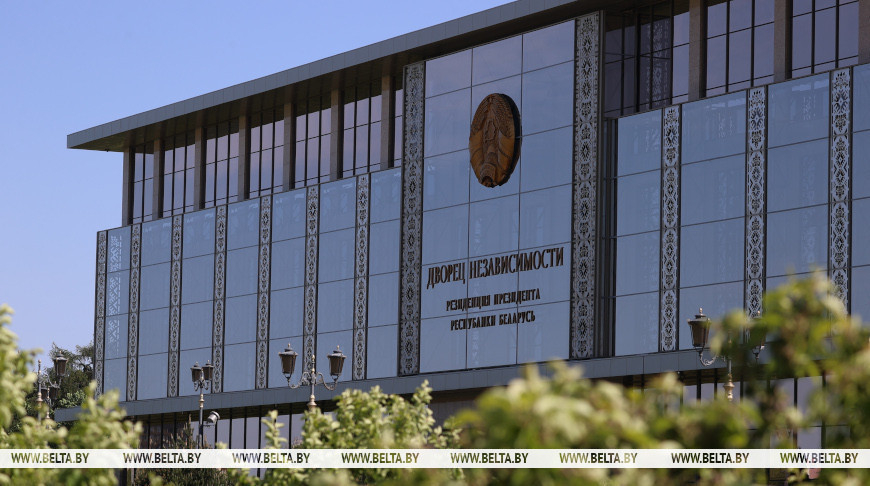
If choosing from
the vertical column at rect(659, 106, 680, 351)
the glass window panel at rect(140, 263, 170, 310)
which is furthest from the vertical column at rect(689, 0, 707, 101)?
the glass window panel at rect(140, 263, 170, 310)

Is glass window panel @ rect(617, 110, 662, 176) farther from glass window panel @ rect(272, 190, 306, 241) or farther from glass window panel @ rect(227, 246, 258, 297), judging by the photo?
glass window panel @ rect(227, 246, 258, 297)

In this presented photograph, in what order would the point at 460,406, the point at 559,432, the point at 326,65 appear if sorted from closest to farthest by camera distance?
the point at 559,432, the point at 460,406, the point at 326,65

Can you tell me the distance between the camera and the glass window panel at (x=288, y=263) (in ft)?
185

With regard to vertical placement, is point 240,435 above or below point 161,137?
below

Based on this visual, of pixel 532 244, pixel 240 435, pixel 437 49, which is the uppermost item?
pixel 437 49

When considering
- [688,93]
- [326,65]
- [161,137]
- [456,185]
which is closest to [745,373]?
[688,93]

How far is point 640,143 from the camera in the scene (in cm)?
4359

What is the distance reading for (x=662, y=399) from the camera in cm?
701

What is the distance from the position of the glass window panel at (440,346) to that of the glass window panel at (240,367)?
10.6m

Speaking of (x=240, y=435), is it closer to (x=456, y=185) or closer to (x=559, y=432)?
(x=456, y=185)

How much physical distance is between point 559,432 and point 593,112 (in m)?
38.9

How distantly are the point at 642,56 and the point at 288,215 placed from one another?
18499 mm

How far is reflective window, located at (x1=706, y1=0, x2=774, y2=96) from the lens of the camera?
134 ft

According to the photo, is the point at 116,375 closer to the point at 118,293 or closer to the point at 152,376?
the point at 152,376
